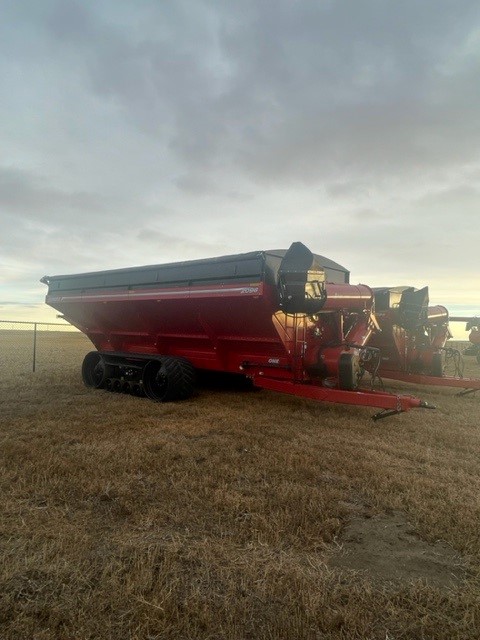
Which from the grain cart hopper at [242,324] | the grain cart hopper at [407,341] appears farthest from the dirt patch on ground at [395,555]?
the grain cart hopper at [407,341]

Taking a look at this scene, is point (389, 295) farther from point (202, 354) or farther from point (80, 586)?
point (80, 586)

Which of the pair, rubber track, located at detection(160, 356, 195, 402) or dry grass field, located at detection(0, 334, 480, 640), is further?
rubber track, located at detection(160, 356, 195, 402)

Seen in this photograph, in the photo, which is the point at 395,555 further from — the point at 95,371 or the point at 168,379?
the point at 95,371

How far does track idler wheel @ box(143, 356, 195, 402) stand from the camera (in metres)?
7.80

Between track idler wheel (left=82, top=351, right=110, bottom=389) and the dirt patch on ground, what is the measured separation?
701 centimetres

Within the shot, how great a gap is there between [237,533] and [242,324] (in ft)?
14.8

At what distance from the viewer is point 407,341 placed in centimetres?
946

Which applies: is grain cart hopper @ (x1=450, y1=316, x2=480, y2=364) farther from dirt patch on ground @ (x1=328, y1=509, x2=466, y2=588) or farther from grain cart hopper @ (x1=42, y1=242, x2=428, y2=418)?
dirt patch on ground @ (x1=328, y1=509, x2=466, y2=588)

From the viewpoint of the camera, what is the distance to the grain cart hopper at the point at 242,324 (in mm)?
6480

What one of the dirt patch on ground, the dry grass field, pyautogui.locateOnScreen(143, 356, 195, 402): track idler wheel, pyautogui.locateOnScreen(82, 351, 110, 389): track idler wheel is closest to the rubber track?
pyautogui.locateOnScreen(143, 356, 195, 402): track idler wheel

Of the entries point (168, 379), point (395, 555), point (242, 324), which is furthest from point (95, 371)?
point (395, 555)

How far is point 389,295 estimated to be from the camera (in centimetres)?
903

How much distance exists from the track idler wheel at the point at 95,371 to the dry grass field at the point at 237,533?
3511 millimetres

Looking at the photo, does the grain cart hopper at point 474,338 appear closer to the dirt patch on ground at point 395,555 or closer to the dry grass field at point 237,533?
the dry grass field at point 237,533
